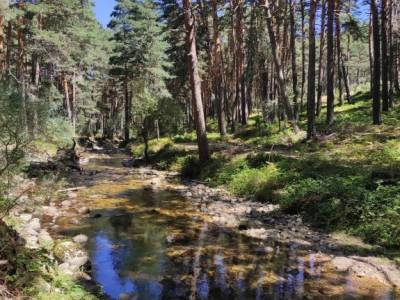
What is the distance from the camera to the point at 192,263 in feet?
28.7

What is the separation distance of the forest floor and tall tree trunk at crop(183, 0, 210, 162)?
29.2 inches

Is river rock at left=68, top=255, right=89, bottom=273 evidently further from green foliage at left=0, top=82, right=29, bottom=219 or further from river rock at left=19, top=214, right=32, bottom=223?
river rock at left=19, top=214, right=32, bottom=223

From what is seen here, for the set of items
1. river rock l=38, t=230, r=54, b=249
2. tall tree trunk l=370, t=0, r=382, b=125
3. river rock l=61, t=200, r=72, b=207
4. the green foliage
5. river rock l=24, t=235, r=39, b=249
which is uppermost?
tall tree trunk l=370, t=0, r=382, b=125

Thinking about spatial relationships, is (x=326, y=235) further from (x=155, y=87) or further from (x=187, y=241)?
(x=155, y=87)

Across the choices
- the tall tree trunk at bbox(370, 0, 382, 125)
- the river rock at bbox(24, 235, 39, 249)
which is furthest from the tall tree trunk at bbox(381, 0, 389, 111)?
the river rock at bbox(24, 235, 39, 249)

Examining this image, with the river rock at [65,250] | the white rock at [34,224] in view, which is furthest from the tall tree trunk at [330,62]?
the river rock at [65,250]

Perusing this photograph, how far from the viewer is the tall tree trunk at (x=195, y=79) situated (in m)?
18.2

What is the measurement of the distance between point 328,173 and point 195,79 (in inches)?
298

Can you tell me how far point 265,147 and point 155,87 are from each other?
54.9 ft

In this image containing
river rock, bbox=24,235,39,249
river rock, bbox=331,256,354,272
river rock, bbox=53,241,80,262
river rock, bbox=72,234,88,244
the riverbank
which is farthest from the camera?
river rock, bbox=72,234,88,244

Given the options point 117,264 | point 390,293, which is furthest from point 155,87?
point 390,293

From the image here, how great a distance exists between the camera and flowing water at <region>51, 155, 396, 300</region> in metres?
7.40

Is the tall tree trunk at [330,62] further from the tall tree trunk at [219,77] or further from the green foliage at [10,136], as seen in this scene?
the green foliage at [10,136]

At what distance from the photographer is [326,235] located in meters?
10.5
